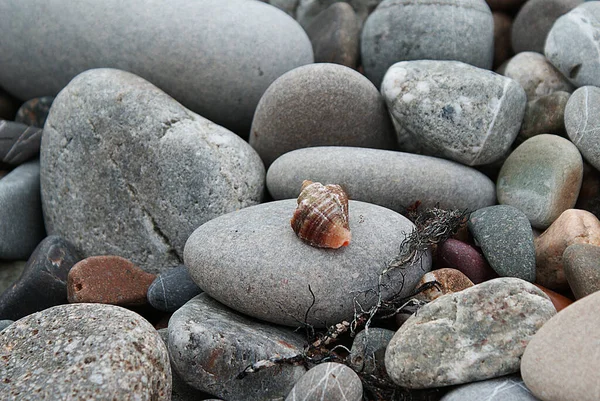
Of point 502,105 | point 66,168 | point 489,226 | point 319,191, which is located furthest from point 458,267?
point 66,168

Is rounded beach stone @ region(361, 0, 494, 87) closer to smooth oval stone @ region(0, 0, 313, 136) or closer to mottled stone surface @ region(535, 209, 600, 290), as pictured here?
smooth oval stone @ region(0, 0, 313, 136)

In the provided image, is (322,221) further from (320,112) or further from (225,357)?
(320,112)

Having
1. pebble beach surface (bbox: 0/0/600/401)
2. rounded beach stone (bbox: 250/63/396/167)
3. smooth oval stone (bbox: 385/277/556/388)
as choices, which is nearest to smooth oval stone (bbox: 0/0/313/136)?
pebble beach surface (bbox: 0/0/600/401)

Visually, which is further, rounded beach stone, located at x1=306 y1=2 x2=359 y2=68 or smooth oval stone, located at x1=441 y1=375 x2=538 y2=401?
rounded beach stone, located at x1=306 y1=2 x2=359 y2=68

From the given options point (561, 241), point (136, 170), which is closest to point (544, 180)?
point (561, 241)

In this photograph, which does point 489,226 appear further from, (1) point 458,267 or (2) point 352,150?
(2) point 352,150

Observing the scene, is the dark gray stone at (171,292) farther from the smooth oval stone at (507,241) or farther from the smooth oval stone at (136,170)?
the smooth oval stone at (507,241)
